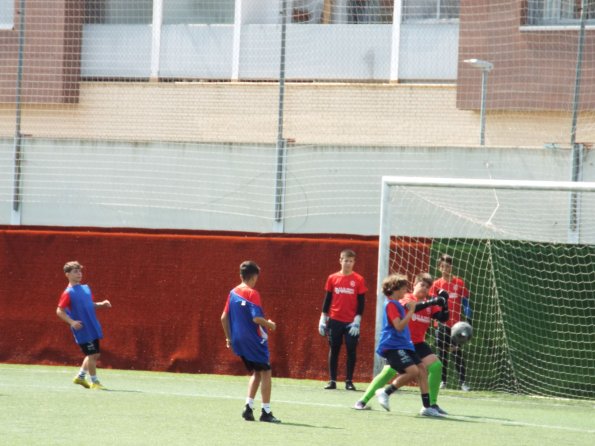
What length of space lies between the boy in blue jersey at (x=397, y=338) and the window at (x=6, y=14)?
12.9 meters

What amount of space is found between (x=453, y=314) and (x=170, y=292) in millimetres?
4261

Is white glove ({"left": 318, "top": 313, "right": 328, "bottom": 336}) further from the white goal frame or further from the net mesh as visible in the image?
the net mesh

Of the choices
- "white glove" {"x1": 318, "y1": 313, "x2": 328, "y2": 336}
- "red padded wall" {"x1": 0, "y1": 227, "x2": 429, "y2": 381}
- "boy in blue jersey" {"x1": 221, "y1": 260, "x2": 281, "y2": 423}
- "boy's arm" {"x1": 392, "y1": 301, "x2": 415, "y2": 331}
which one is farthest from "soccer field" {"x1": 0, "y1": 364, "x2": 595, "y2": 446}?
"red padded wall" {"x1": 0, "y1": 227, "x2": 429, "y2": 381}

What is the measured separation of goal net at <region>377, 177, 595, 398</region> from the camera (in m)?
15.6

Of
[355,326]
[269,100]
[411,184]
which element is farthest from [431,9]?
[355,326]

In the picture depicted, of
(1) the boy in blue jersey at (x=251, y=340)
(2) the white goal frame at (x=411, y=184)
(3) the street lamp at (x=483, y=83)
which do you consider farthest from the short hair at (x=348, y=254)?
(3) the street lamp at (x=483, y=83)

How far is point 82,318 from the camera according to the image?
14.6 m

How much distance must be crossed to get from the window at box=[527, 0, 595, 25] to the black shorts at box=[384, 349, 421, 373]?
9.13 metres

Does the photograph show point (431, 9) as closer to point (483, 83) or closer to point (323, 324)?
point (483, 83)

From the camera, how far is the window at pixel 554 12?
19.8 m

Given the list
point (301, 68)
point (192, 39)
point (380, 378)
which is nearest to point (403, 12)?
point (301, 68)

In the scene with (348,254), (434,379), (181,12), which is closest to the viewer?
(434,379)

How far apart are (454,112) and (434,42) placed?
2.12 m

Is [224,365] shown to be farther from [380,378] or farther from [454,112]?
[454,112]
